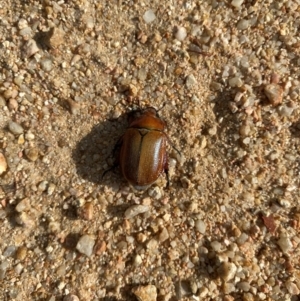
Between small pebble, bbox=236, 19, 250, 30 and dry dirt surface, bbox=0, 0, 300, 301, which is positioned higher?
small pebble, bbox=236, 19, 250, 30

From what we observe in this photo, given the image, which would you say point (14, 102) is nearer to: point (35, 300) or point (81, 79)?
point (81, 79)

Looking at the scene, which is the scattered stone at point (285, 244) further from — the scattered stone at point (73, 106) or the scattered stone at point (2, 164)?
the scattered stone at point (2, 164)

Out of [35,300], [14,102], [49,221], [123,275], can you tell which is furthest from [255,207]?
[14,102]

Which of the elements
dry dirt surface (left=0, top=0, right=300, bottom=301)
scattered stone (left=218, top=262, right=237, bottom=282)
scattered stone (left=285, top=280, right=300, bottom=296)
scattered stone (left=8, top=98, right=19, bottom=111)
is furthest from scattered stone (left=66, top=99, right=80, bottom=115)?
scattered stone (left=285, top=280, right=300, bottom=296)

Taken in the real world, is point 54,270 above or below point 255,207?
below

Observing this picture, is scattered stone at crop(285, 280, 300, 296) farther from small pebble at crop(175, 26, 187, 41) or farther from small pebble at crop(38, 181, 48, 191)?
small pebble at crop(175, 26, 187, 41)

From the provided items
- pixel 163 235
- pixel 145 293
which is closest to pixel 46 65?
pixel 163 235

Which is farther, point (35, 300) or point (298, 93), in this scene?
point (298, 93)

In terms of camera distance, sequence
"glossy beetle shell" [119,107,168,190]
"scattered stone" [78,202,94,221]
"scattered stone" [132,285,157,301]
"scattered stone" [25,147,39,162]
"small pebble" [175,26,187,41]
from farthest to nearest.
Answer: "small pebble" [175,26,187,41] → "scattered stone" [25,147,39,162] → "scattered stone" [78,202,94,221] → "glossy beetle shell" [119,107,168,190] → "scattered stone" [132,285,157,301]
